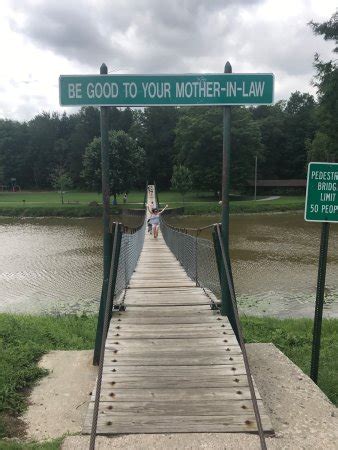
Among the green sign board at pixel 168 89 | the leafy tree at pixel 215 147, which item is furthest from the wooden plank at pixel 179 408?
the leafy tree at pixel 215 147

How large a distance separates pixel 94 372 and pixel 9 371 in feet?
2.50

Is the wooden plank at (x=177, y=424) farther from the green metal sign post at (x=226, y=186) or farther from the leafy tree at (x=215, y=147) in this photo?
the leafy tree at (x=215, y=147)

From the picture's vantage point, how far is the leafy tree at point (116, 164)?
3378cm

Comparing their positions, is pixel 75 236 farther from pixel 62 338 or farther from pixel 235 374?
pixel 235 374

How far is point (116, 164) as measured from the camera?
34.1m

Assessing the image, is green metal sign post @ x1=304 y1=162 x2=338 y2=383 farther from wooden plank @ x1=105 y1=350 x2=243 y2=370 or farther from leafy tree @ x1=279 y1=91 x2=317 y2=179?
leafy tree @ x1=279 y1=91 x2=317 y2=179

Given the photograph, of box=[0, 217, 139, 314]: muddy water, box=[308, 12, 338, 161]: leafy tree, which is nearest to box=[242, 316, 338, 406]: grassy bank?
box=[0, 217, 139, 314]: muddy water

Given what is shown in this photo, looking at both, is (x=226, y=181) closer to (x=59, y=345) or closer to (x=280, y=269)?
(x=59, y=345)

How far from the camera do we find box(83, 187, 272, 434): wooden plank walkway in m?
2.52

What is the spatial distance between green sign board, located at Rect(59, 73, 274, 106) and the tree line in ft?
89.5

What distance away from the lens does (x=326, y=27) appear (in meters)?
21.7

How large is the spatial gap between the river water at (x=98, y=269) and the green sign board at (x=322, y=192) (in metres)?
5.66

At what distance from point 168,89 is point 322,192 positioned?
1.54 meters

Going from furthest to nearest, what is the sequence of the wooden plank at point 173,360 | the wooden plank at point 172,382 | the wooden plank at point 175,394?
the wooden plank at point 173,360 → the wooden plank at point 172,382 → the wooden plank at point 175,394
